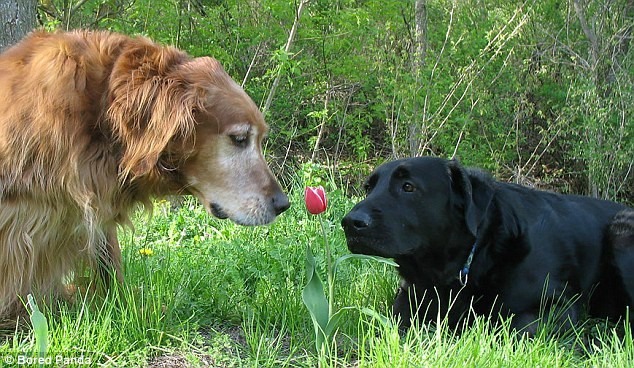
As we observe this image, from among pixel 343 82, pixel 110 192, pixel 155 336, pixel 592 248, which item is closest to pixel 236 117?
pixel 110 192

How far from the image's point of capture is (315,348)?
3.00 m

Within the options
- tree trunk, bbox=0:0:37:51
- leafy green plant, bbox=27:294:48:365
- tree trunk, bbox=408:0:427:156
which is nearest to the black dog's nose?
leafy green plant, bbox=27:294:48:365

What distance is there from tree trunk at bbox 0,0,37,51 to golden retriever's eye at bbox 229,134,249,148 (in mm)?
2091

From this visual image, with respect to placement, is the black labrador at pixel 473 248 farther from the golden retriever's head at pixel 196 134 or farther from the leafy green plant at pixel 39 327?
the leafy green plant at pixel 39 327

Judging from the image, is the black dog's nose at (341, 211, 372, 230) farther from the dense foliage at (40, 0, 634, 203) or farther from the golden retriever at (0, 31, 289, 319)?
the dense foliage at (40, 0, 634, 203)

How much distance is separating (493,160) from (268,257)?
456 cm

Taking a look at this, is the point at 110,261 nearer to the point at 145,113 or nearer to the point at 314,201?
the point at 145,113

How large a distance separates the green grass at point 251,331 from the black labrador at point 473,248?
0.18m

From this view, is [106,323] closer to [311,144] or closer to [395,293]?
[395,293]

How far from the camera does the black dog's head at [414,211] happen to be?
11.0 ft

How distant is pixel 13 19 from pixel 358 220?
8.59 feet

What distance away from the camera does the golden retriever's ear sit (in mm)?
2955

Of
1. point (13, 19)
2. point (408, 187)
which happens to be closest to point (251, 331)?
point (408, 187)

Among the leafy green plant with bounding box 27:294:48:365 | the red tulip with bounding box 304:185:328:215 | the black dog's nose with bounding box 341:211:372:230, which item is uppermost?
the red tulip with bounding box 304:185:328:215
